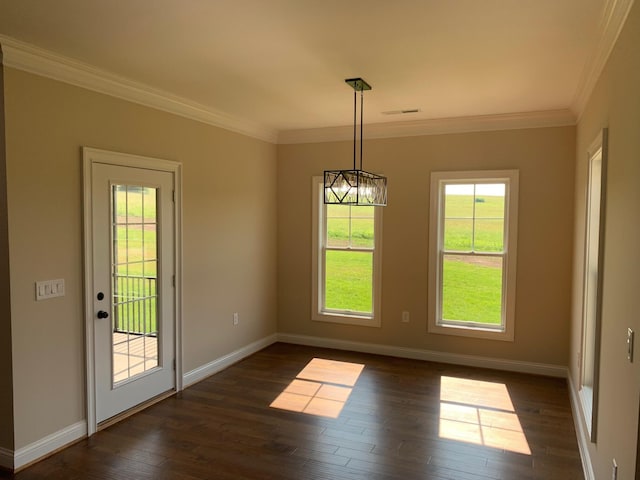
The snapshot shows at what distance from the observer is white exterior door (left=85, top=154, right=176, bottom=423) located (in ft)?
11.5

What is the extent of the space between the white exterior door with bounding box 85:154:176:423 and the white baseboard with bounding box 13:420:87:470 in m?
0.16

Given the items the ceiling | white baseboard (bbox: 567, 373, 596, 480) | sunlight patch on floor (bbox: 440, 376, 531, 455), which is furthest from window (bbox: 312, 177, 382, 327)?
white baseboard (bbox: 567, 373, 596, 480)

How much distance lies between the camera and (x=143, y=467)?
120 inches

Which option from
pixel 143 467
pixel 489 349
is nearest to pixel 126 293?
pixel 143 467

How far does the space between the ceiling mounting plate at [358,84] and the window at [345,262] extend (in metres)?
1.97

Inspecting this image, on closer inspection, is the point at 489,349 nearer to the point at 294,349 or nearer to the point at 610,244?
the point at 294,349

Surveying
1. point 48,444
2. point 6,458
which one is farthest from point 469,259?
point 6,458

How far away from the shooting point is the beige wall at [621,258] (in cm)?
186

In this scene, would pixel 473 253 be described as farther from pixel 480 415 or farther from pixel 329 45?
pixel 329 45

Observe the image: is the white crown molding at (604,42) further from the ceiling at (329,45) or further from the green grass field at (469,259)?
the green grass field at (469,259)

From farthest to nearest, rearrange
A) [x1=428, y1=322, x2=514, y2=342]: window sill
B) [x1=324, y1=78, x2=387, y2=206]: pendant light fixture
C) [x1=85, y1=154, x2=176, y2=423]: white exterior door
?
[x1=428, y1=322, x2=514, y2=342]: window sill → [x1=85, y1=154, x2=176, y2=423]: white exterior door → [x1=324, y1=78, x2=387, y2=206]: pendant light fixture

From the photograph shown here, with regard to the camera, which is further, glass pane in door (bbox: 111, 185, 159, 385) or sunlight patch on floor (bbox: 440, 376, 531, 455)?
glass pane in door (bbox: 111, 185, 159, 385)

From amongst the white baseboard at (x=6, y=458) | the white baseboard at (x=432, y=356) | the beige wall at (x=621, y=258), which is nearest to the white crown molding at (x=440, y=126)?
the beige wall at (x=621, y=258)

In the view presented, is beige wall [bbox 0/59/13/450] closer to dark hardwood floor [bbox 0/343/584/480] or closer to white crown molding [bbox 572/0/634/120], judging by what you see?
dark hardwood floor [bbox 0/343/584/480]
